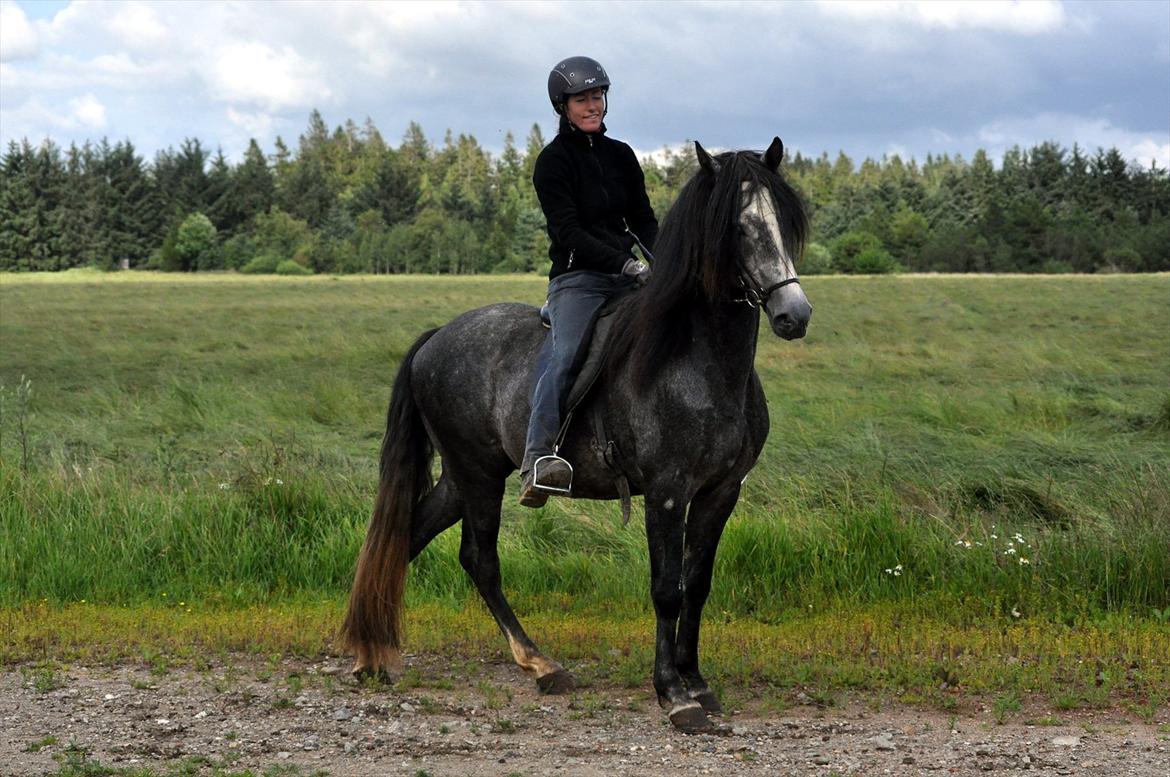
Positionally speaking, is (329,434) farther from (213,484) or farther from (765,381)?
(765,381)

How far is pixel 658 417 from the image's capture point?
19.7 feet

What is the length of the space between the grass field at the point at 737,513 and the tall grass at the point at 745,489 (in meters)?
0.03

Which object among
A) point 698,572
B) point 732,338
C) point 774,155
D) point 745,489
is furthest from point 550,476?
point 745,489

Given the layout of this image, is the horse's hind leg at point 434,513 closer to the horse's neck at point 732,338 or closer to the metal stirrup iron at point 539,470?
the metal stirrup iron at point 539,470

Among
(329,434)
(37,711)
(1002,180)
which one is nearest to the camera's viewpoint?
(37,711)

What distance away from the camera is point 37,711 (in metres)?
6.07

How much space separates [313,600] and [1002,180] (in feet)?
289

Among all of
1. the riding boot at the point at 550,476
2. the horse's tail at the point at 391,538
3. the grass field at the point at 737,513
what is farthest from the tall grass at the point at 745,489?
the riding boot at the point at 550,476

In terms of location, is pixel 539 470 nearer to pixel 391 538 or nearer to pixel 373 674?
pixel 391 538

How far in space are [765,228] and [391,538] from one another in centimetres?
303

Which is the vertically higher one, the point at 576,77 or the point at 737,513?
the point at 576,77

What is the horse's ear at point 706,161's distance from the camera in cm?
568

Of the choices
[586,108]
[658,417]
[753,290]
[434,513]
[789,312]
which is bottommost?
[434,513]

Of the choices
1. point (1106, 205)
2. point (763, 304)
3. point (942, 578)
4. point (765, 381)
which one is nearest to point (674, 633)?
point (763, 304)
